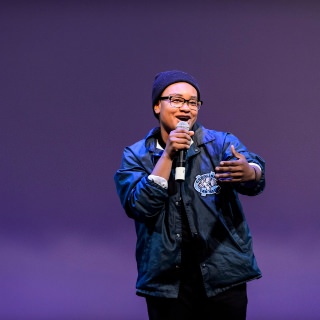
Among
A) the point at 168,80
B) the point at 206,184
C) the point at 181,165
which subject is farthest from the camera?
the point at 168,80

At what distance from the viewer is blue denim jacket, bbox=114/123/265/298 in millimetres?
1662

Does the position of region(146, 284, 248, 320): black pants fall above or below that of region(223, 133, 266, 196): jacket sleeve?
below

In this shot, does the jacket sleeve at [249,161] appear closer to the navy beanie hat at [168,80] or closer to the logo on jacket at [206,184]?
the logo on jacket at [206,184]

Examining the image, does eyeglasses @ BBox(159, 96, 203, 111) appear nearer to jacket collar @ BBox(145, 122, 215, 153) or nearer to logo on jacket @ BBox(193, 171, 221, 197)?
jacket collar @ BBox(145, 122, 215, 153)

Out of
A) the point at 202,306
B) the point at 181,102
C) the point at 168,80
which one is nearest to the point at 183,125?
the point at 181,102

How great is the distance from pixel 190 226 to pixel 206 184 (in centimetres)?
15

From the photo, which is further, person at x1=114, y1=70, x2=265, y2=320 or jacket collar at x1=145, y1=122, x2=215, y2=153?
jacket collar at x1=145, y1=122, x2=215, y2=153

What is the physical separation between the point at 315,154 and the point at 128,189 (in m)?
1.70

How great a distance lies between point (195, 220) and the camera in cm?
170

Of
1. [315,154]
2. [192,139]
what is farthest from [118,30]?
[192,139]

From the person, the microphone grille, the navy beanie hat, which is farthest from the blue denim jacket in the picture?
the navy beanie hat

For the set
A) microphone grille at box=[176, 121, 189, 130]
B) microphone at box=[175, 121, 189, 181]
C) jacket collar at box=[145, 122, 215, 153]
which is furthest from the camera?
jacket collar at box=[145, 122, 215, 153]

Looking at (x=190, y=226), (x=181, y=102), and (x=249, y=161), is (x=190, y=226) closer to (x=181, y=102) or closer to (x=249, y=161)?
(x=249, y=161)

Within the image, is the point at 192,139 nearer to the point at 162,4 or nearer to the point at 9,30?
the point at 162,4
